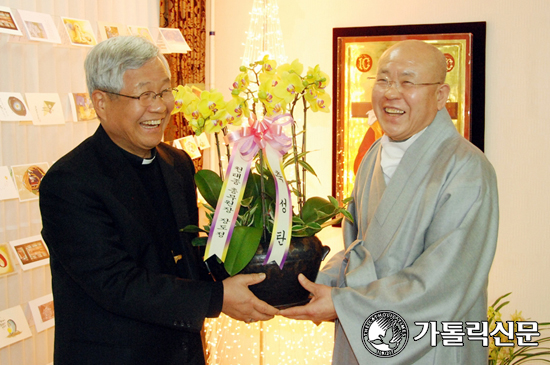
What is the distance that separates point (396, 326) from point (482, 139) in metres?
2.20

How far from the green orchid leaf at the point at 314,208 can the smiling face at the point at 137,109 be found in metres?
0.48

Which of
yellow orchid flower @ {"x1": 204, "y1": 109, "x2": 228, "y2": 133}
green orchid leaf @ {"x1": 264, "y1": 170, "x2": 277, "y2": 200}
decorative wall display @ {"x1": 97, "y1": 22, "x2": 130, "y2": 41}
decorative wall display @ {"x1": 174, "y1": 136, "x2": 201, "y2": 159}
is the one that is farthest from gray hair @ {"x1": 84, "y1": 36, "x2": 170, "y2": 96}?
decorative wall display @ {"x1": 174, "y1": 136, "x2": 201, "y2": 159}

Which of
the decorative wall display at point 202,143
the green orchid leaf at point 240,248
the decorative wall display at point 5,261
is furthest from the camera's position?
the decorative wall display at point 202,143

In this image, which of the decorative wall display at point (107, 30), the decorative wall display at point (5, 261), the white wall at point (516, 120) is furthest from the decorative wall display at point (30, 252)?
the white wall at point (516, 120)

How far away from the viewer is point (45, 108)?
2.28 metres

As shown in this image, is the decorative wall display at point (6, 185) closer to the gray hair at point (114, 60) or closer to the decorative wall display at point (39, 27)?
the decorative wall display at point (39, 27)

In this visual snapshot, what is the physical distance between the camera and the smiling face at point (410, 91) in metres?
1.58

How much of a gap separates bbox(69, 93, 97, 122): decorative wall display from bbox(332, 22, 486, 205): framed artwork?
1677mm

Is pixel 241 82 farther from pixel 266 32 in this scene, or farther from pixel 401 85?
pixel 266 32

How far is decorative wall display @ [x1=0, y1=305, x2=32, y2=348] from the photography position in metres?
2.13

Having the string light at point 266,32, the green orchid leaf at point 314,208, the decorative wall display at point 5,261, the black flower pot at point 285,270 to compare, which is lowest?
the decorative wall display at point 5,261

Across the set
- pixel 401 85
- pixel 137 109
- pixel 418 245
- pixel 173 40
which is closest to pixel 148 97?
pixel 137 109

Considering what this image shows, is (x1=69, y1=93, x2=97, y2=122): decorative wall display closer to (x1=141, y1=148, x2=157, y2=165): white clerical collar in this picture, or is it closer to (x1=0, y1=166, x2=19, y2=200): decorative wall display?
(x1=0, y1=166, x2=19, y2=200): decorative wall display

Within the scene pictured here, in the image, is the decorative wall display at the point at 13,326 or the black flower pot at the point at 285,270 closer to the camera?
the black flower pot at the point at 285,270
